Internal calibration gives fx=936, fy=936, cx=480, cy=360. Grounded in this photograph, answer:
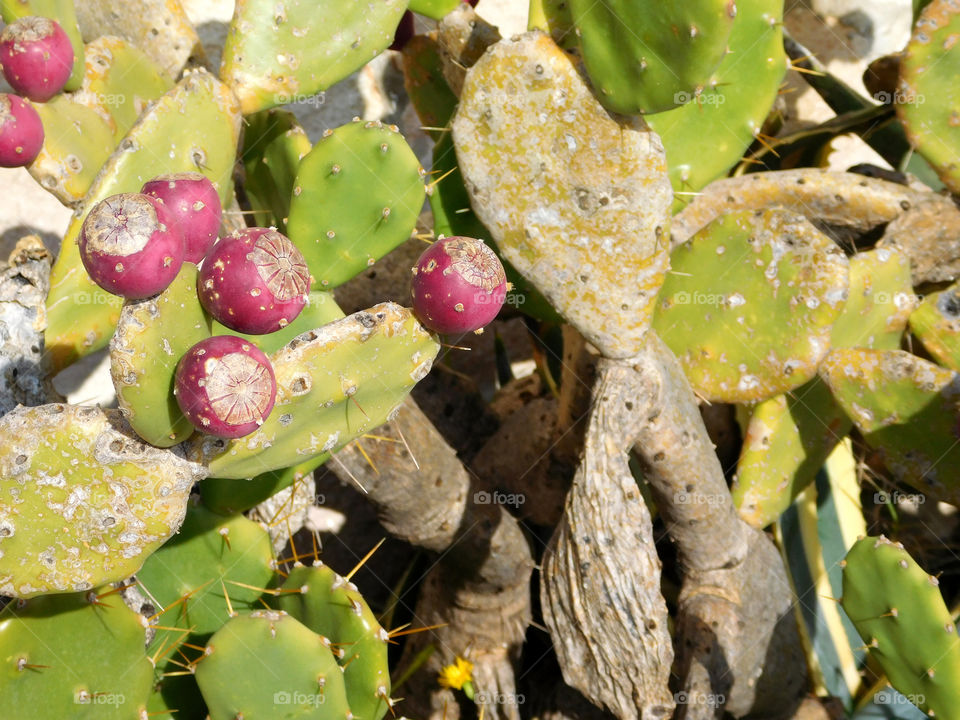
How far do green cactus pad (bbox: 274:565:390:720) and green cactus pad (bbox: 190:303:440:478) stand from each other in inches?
12.5

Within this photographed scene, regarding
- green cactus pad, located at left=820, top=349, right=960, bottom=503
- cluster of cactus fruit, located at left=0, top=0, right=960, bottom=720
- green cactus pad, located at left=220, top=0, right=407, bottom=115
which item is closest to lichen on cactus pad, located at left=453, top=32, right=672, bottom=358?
cluster of cactus fruit, located at left=0, top=0, right=960, bottom=720

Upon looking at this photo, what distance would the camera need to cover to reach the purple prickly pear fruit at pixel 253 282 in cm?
106

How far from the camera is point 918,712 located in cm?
205

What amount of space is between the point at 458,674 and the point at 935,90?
1640mm

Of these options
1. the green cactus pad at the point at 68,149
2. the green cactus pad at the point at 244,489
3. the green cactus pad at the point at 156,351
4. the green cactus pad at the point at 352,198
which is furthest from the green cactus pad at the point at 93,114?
the green cactus pad at the point at 156,351

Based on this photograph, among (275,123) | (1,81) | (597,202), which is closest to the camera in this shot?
(597,202)

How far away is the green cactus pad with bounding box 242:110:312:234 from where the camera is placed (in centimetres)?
178

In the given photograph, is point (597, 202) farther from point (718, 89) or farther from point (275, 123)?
point (275, 123)

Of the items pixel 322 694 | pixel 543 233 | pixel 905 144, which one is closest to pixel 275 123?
pixel 543 233

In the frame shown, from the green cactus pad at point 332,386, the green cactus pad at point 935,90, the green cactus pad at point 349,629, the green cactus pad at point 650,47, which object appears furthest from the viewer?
the green cactus pad at point 935,90

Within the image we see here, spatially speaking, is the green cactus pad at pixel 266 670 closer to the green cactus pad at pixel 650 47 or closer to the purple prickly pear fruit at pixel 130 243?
the purple prickly pear fruit at pixel 130 243

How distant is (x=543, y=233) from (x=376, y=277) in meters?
0.67

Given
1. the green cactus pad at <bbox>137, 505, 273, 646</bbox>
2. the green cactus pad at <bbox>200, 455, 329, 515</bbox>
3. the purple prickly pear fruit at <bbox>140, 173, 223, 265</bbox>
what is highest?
the purple prickly pear fruit at <bbox>140, 173, 223, 265</bbox>

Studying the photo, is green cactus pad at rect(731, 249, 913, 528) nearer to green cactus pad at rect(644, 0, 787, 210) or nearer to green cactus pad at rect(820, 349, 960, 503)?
green cactus pad at rect(820, 349, 960, 503)
